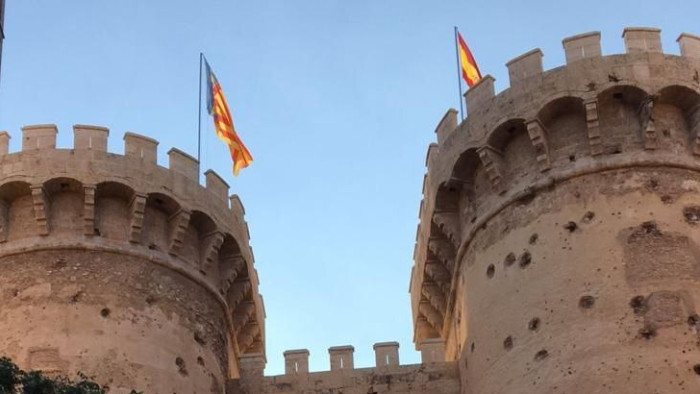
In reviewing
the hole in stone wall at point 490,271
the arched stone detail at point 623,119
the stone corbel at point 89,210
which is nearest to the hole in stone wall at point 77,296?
the stone corbel at point 89,210

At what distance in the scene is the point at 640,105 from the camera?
24.5 m

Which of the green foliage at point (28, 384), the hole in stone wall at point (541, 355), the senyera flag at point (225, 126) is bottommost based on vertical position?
the green foliage at point (28, 384)

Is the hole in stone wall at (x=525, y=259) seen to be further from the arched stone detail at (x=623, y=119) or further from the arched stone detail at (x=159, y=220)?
the arched stone detail at (x=159, y=220)

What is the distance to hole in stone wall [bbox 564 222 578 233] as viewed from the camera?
23.8 meters

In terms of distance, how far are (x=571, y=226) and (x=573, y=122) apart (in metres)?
1.95

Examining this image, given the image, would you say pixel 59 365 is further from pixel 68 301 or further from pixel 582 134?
pixel 582 134

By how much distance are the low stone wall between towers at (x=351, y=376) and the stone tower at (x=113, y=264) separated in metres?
0.60

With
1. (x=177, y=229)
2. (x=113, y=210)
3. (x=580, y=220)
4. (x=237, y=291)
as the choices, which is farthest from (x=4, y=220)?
(x=580, y=220)

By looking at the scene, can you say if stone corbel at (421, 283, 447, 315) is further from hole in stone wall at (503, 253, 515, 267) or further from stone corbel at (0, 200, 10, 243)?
stone corbel at (0, 200, 10, 243)

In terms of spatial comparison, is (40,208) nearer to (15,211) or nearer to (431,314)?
(15,211)

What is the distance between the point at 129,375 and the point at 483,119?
7.25 meters

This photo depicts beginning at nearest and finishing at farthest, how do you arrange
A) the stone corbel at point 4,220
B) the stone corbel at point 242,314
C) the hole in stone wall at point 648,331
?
the hole in stone wall at point 648,331, the stone corbel at point 4,220, the stone corbel at point 242,314

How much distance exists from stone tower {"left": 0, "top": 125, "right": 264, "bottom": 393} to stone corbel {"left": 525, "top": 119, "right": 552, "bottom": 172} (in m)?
6.05

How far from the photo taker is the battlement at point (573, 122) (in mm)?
24359
